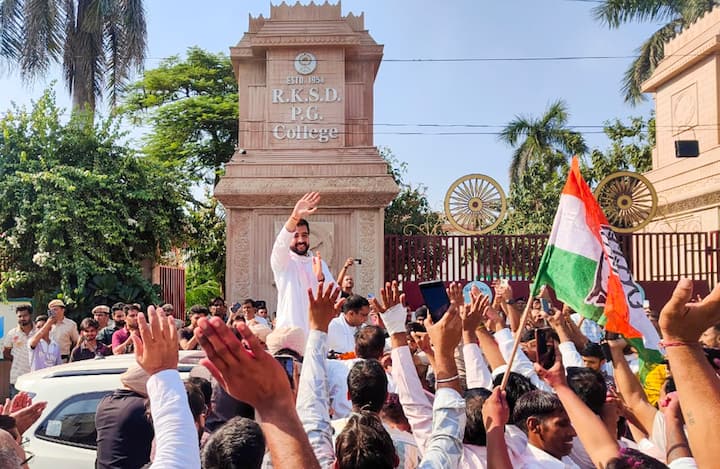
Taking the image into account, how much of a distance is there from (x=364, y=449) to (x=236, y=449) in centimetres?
39

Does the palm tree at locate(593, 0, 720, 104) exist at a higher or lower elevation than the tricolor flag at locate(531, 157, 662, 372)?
higher

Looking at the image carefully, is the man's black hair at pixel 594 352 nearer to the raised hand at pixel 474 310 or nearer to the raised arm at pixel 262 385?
the raised hand at pixel 474 310

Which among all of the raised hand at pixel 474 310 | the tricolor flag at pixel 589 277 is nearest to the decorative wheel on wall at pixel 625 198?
the tricolor flag at pixel 589 277

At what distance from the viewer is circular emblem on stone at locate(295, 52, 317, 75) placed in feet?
50.5

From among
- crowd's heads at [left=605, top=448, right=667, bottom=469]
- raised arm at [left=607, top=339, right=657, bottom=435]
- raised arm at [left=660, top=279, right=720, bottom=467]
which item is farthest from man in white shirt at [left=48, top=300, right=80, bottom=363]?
raised arm at [left=660, top=279, right=720, bottom=467]

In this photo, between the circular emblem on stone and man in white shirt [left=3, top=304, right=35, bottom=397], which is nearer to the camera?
man in white shirt [left=3, top=304, right=35, bottom=397]

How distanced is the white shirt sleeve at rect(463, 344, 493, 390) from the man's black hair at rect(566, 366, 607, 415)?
0.43 metres

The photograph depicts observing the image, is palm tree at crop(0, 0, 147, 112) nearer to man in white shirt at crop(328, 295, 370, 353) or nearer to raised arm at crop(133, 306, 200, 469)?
man in white shirt at crop(328, 295, 370, 353)

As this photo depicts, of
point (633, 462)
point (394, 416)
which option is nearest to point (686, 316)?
point (633, 462)

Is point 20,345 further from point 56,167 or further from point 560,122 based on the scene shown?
point 560,122

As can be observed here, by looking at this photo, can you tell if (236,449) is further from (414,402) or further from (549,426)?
(549,426)

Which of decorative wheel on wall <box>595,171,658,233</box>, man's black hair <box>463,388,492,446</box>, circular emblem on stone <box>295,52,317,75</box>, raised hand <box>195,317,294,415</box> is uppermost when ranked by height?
circular emblem on stone <box>295,52,317,75</box>

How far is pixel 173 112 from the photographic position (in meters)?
27.9

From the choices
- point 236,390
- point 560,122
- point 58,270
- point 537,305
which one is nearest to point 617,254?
point 236,390
